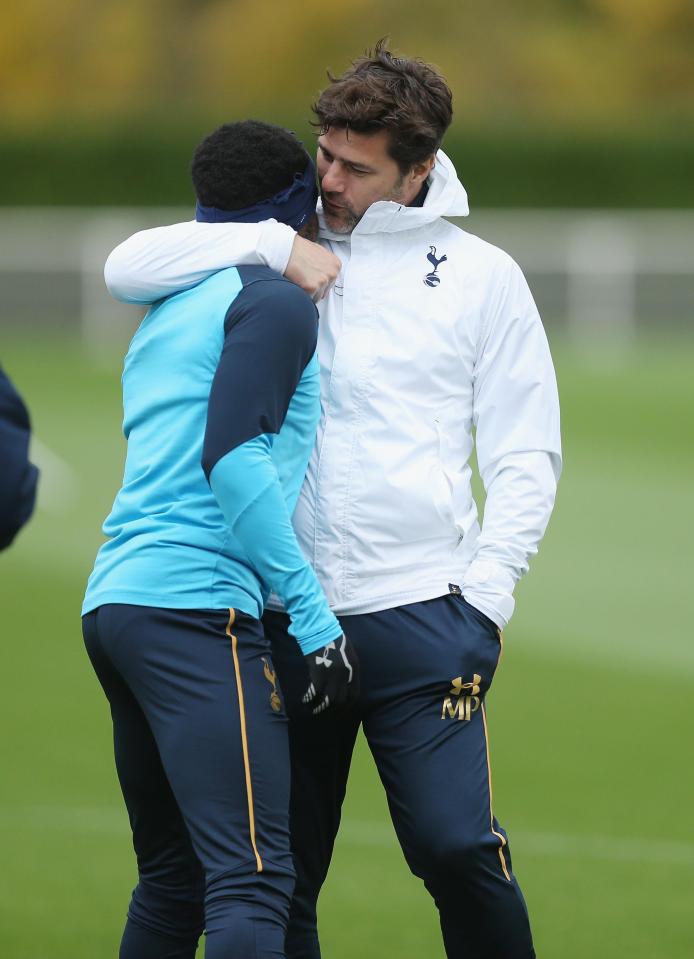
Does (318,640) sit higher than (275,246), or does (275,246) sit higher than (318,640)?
(275,246)

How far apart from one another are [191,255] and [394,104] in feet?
1.82

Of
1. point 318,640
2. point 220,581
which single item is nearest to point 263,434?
point 220,581

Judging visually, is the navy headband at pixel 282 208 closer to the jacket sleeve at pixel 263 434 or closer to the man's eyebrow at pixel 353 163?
the man's eyebrow at pixel 353 163

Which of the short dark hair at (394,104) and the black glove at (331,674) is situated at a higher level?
the short dark hair at (394,104)

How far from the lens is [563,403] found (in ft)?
57.2

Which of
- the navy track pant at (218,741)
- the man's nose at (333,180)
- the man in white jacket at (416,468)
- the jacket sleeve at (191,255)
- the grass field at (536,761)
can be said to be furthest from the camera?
the grass field at (536,761)

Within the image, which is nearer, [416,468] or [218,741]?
[218,741]

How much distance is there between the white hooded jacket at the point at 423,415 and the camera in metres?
3.80

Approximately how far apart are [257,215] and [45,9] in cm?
3734

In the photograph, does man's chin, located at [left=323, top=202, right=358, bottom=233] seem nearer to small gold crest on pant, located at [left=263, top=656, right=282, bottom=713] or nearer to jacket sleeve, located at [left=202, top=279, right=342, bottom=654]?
jacket sleeve, located at [left=202, top=279, right=342, bottom=654]

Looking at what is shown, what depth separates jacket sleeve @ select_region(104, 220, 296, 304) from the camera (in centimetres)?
362

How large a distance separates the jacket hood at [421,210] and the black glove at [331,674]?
36.9 inches

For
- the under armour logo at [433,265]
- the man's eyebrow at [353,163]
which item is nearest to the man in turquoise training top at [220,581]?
the man's eyebrow at [353,163]

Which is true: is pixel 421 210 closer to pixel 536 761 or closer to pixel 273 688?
pixel 273 688
